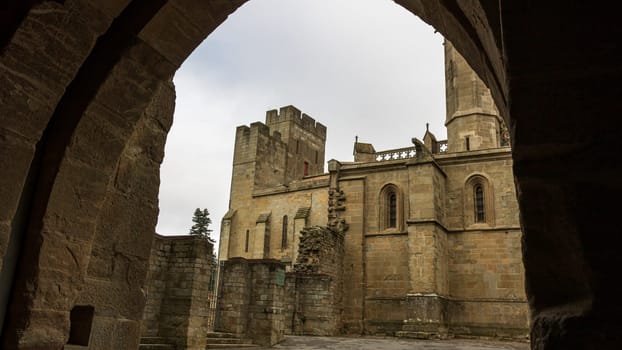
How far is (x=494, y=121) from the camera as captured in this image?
77.3ft

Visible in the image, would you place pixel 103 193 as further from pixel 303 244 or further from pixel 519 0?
pixel 303 244

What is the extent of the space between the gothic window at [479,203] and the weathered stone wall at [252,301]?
36.5 feet

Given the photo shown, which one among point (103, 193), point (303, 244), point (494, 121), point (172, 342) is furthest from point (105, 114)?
point (494, 121)

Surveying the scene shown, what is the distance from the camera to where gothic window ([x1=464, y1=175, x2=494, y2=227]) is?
2038 cm

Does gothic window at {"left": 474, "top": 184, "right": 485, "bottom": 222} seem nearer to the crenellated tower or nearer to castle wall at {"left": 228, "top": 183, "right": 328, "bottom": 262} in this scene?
castle wall at {"left": 228, "top": 183, "right": 328, "bottom": 262}

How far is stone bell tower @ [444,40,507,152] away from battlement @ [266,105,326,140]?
19206 mm

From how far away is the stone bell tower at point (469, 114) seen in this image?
23.2m

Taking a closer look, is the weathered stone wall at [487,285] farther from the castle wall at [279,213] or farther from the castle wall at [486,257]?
the castle wall at [279,213]

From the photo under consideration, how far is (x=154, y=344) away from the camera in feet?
29.5

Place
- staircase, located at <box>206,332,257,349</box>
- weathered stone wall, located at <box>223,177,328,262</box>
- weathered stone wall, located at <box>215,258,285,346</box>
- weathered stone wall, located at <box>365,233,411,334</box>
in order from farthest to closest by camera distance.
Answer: weathered stone wall, located at <box>223,177,328,262</box>, weathered stone wall, located at <box>365,233,411,334</box>, weathered stone wall, located at <box>215,258,285,346</box>, staircase, located at <box>206,332,257,349</box>

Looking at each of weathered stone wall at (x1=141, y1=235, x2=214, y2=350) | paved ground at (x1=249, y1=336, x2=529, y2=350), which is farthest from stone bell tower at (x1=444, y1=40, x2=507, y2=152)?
weathered stone wall at (x1=141, y1=235, x2=214, y2=350)

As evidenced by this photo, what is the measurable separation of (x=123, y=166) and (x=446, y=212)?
19.4 m

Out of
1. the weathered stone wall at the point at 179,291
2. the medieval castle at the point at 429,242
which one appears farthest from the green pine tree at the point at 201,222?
the weathered stone wall at the point at 179,291

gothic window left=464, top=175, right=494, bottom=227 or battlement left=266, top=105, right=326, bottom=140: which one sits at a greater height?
battlement left=266, top=105, right=326, bottom=140
